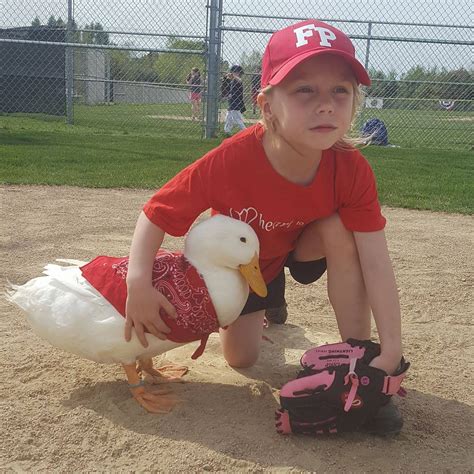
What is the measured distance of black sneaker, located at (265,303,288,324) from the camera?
2514 millimetres

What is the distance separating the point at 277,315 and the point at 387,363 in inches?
32.1

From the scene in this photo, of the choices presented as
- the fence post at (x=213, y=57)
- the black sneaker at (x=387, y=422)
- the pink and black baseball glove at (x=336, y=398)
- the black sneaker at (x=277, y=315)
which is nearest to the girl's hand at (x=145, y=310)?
the pink and black baseball glove at (x=336, y=398)

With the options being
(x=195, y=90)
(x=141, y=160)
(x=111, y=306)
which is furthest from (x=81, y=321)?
(x=195, y=90)

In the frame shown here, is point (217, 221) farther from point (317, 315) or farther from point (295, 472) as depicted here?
point (317, 315)

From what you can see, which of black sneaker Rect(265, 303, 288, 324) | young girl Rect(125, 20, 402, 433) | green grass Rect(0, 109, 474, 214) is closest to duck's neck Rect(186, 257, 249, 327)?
young girl Rect(125, 20, 402, 433)

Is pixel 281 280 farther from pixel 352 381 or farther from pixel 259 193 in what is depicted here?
pixel 352 381

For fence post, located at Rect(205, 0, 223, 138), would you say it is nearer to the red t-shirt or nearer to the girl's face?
the red t-shirt

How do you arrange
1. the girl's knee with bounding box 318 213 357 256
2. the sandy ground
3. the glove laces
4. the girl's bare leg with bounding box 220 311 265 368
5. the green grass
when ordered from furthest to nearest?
the green grass, the girl's bare leg with bounding box 220 311 265 368, the girl's knee with bounding box 318 213 357 256, the glove laces, the sandy ground

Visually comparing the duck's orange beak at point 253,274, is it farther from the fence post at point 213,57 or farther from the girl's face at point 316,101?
the fence post at point 213,57

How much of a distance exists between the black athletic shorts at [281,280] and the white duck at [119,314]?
0.97 ft

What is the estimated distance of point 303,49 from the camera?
1.66m

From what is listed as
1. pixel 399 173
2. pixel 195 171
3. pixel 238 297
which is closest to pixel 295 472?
pixel 238 297

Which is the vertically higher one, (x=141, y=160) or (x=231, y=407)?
(x=231, y=407)

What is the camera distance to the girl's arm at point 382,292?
1.79 meters
